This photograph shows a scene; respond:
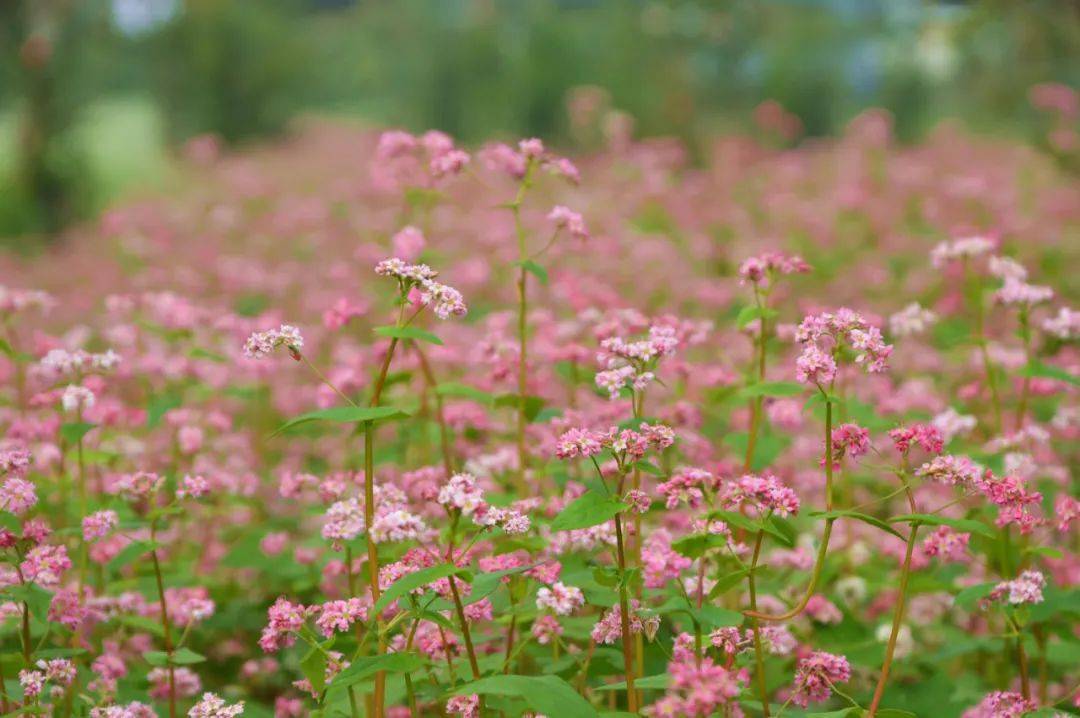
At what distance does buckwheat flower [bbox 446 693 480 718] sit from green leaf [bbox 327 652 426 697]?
19 cm

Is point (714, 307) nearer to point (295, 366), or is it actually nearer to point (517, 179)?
point (295, 366)

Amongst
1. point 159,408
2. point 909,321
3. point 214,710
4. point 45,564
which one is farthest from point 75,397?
point 909,321

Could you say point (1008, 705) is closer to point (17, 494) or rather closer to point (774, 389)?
point (774, 389)

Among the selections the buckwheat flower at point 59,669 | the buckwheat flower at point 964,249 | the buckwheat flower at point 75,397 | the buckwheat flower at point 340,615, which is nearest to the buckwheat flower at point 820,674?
the buckwheat flower at point 340,615

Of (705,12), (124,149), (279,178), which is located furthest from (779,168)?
(124,149)

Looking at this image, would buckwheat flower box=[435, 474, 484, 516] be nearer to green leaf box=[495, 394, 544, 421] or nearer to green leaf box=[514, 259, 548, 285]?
green leaf box=[514, 259, 548, 285]

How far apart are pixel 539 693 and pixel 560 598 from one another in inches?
12.5

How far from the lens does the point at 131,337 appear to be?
4914mm

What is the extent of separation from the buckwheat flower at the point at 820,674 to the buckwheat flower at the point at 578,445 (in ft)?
2.45

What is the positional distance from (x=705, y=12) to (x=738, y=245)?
7965 mm

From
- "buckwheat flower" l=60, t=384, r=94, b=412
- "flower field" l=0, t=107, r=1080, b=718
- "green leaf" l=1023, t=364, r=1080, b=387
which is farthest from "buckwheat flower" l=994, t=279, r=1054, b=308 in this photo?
"buckwheat flower" l=60, t=384, r=94, b=412

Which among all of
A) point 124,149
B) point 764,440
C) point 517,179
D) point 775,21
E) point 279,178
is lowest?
point 764,440

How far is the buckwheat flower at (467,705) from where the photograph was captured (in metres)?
2.44

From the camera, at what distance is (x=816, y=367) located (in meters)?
2.47
